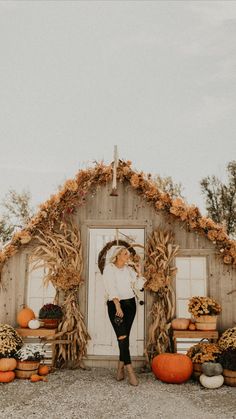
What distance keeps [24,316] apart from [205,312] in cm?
304

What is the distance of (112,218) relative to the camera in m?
7.75

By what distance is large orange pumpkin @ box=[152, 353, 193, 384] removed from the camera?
6.31 m

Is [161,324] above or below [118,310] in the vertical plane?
below

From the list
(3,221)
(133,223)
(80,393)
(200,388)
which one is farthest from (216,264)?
(3,221)

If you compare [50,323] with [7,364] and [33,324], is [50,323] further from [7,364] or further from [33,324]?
[7,364]

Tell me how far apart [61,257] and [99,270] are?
0.73 metres

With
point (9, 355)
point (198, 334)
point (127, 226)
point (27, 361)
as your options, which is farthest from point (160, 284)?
point (9, 355)

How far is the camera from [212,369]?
6.16m

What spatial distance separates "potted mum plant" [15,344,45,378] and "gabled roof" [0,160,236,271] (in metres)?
1.71

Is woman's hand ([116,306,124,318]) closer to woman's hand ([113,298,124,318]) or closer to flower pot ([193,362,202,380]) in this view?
woman's hand ([113,298,124,318])

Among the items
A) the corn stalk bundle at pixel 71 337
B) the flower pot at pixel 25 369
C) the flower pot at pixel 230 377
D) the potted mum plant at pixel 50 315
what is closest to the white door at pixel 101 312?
the corn stalk bundle at pixel 71 337

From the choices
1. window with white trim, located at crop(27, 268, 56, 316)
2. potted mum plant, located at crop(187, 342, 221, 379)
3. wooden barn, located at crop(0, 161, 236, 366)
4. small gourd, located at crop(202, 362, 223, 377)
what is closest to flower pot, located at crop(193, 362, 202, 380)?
potted mum plant, located at crop(187, 342, 221, 379)

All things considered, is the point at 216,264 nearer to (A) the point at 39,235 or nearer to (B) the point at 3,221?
(A) the point at 39,235

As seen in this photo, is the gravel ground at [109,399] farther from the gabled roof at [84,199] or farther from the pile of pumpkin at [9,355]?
the gabled roof at [84,199]
